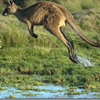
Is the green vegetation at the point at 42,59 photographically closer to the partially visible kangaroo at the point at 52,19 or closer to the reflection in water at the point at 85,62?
the reflection in water at the point at 85,62

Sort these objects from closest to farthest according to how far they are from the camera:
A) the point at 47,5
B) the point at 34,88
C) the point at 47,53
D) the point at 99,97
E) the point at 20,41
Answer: the point at 99,97 → the point at 34,88 → the point at 47,5 → the point at 47,53 → the point at 20,41

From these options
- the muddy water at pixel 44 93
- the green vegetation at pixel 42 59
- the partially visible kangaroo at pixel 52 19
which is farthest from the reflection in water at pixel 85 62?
the muddy water at pixel 44 93

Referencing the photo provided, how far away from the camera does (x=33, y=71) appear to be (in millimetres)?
10258

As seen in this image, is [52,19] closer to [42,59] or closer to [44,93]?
[42,59]

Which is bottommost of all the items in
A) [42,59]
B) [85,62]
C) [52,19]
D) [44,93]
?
[42,59]

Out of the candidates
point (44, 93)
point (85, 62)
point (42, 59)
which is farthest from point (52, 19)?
point (44, 93)

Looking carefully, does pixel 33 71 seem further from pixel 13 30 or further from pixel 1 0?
pixel 1 0

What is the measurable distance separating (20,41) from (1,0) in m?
8.43

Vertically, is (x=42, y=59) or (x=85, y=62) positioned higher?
(x=85, y=62)

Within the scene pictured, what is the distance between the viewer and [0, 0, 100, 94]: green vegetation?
9.23 meters

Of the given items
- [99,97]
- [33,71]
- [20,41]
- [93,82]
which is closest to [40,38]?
[20,41]

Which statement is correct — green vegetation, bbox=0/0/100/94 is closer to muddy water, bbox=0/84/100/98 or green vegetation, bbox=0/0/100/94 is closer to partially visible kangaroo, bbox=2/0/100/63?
muddy water, bbox=0/84/100/98

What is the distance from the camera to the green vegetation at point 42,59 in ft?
30.3

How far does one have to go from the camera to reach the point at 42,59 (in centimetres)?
1128
